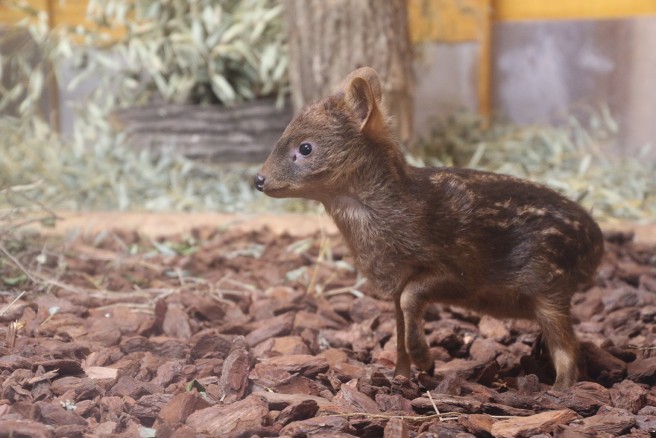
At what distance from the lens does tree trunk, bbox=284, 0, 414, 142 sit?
7742mm

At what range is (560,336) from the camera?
390cm

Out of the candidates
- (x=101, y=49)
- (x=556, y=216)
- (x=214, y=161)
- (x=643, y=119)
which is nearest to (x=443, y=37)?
(x=643, y=119)

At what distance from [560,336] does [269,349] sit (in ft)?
4.63

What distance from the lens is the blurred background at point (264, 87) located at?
8039 millimetres

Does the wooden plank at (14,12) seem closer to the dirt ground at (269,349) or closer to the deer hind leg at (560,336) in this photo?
the dirt ground at (269,349)

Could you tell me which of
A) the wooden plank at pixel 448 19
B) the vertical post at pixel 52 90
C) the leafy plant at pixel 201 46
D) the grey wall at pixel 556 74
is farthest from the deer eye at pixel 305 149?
the vertical post at pixel 52 90

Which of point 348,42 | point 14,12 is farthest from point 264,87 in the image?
point 14,12

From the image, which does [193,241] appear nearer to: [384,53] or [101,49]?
[384,53]

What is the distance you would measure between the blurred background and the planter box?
16 millimetres

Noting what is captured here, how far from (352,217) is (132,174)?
5.43 m

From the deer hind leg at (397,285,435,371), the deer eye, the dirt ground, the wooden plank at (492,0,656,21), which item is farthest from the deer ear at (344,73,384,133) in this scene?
the wooden plank at (492,0,656,21)

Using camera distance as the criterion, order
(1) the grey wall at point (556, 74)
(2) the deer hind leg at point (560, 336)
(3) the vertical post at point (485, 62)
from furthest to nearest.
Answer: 1. (3) the vertical post at point (485, 62)
2. (1) the grey wall at point (556, 74)
3. (2) the deer hind leg at point (560, 336)

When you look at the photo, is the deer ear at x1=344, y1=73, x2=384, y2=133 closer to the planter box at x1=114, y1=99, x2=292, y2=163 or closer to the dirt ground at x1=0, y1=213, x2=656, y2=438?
the dirt ground at x1=0, y1=213, x2=656, y2=438

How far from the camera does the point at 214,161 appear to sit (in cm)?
919
